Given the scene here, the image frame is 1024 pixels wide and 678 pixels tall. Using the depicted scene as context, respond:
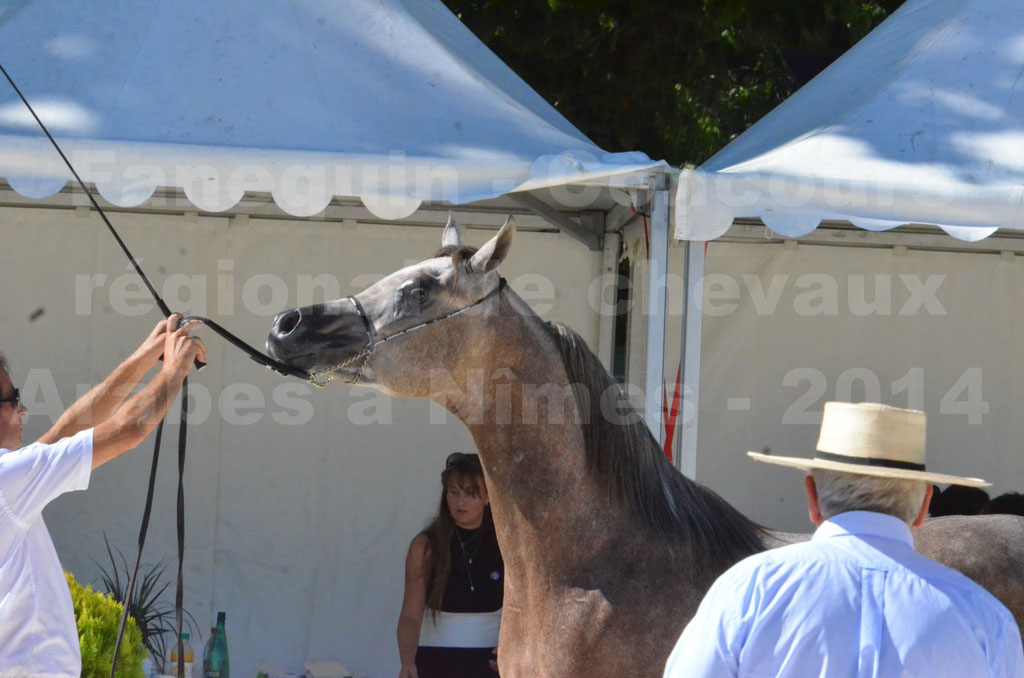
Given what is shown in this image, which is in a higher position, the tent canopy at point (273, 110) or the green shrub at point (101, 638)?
the tent canopy at point (273, 110)

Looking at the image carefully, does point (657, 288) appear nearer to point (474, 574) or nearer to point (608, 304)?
point (474, 574)

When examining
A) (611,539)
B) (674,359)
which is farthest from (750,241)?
(611,539)

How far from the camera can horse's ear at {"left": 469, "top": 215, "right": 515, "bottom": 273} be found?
2678 mm

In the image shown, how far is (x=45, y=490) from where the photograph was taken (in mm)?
2197

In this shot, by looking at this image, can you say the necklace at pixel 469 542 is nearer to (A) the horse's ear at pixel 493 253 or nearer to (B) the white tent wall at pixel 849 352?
(B) the white tent wall at pixel 849 352

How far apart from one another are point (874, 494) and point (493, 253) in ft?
4.08

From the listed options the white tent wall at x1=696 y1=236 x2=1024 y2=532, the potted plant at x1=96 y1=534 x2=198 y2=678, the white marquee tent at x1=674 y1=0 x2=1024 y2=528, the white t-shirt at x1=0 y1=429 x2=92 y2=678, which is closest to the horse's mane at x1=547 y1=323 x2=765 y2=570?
the white t-shirt at x1=0 y1=429 x2=92 y2=678

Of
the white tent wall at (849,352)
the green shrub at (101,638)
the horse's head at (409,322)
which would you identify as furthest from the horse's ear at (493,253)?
the white tent wall at (849,352)

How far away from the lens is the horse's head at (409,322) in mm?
2689

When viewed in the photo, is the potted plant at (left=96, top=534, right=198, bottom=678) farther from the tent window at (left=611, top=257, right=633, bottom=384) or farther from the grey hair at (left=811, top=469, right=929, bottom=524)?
the grey hair at (left=811, top=469, right=929, bottom=524)

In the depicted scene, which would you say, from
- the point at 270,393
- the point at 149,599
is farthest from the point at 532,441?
the point at 149,599

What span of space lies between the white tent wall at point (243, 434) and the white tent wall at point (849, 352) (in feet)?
4.24

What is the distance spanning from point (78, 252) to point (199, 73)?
1494 mm

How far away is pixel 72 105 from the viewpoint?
3629 mm
